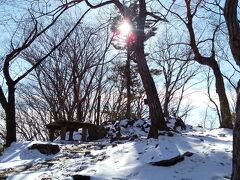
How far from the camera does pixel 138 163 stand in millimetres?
5812

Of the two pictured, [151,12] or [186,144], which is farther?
[151,12]

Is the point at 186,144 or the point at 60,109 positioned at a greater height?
the point at 60,109

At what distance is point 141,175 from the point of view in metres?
5.25

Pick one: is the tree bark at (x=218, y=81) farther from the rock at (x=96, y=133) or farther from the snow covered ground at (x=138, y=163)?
the rock at (x=96, y=133)

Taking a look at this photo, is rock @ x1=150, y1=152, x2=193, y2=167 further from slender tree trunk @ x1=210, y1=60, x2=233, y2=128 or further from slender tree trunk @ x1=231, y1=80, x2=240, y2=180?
slender tree trunk @ x1=210, y1=60, x2=233, y2=128

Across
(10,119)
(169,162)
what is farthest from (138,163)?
(10,119)

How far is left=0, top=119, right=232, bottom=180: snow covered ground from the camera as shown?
17.3 feet

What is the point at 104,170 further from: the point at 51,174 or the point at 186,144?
the point at 186,144

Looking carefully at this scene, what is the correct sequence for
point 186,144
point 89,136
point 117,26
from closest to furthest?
point 186,144 < point 89,136 < point 117,26

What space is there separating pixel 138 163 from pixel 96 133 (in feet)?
22.7

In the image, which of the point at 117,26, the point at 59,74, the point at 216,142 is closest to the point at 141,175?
the point at 216,142

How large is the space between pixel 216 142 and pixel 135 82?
61.2ft

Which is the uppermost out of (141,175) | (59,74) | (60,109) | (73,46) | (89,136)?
(73,46)

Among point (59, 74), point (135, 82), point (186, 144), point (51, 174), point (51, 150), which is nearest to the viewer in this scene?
point (51, 174)
